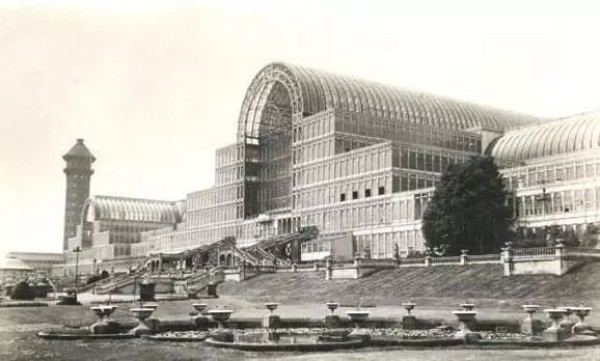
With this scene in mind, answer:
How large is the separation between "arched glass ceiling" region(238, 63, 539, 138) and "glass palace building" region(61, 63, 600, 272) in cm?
23

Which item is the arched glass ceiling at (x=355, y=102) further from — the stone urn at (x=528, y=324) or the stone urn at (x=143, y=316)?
the stone urn at (x=528, y=324)

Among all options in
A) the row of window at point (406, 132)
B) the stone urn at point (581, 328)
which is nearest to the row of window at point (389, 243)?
the row of window at point (406, 132)

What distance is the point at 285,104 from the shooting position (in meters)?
139

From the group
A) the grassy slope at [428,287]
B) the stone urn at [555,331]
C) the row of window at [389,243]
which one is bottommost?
the stone urn at [555,331]

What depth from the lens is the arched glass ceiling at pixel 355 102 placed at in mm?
126688

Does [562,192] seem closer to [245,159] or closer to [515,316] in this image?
[515,316]

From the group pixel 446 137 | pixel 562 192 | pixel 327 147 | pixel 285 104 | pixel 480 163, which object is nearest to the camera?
pixel 480 163

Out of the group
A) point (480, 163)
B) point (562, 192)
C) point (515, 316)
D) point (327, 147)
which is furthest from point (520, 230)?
point (515, 316)

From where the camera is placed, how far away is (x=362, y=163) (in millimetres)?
111500

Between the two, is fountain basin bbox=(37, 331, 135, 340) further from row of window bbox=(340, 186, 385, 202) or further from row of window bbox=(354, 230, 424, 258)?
row of window bbox=(340, 186, 385, 202)

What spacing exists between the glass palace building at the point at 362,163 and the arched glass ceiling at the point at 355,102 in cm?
23

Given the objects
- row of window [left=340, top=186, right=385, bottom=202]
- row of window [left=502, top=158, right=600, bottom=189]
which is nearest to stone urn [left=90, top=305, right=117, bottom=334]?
row of window [left=502, top=158, right=600, bottom=189]

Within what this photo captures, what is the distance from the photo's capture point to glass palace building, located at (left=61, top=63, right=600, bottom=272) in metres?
96.0

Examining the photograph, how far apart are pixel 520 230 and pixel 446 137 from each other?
1702 inches
